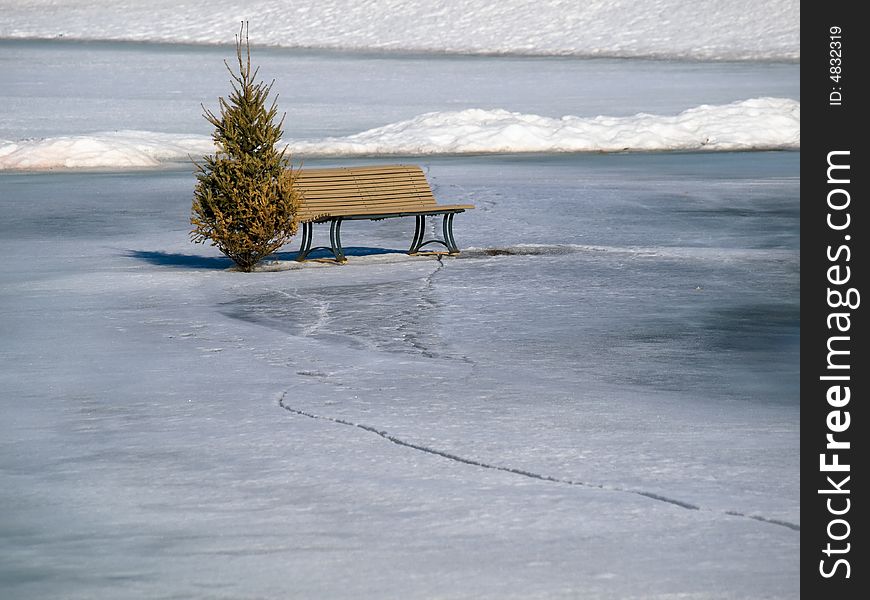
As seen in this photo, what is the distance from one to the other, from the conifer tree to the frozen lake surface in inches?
12.8

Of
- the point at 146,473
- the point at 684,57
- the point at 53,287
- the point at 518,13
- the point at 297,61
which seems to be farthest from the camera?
the point at 518,13

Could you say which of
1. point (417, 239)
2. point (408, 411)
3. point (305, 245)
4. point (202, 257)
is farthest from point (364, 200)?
point (408, 411)

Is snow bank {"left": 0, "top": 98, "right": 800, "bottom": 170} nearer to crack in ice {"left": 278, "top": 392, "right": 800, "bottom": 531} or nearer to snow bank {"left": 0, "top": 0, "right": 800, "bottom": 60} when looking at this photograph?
crack in ice {"left": 278, "top": 392, "right": 800, "bottom": 531}

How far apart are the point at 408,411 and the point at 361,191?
6.72 m

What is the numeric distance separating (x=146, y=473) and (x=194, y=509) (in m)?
0.61

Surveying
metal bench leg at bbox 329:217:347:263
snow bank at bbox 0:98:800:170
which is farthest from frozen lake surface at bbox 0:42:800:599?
snow bank at bbox 0:98:800:170

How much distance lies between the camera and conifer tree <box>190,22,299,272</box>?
13.2m

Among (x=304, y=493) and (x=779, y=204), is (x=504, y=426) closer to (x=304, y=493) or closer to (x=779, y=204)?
(x=304, y=493)

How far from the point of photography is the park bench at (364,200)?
1383 cm

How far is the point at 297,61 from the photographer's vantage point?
203 feet

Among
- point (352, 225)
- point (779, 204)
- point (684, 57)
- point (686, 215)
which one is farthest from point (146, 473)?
point (684, 57)
